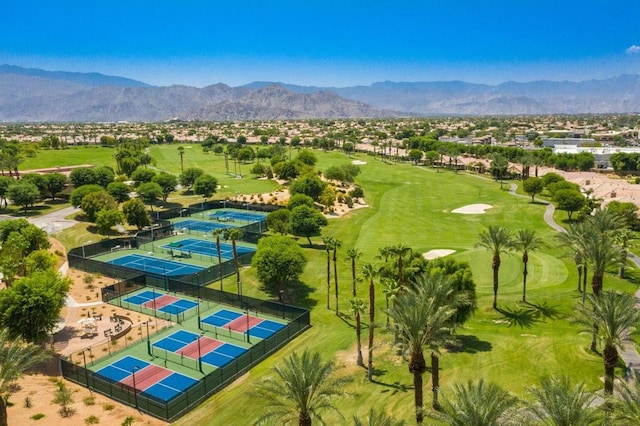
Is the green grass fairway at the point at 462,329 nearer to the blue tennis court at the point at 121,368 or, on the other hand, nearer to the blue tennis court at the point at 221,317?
the blue tennis court at the point at 221,317

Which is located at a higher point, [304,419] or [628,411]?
[628,411]

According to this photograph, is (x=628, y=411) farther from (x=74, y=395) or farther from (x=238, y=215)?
(x=238, y=215)

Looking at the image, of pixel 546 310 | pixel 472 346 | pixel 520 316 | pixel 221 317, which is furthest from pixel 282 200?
pixel 472 346

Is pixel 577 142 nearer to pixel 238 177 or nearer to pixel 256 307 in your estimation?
pixel 238 177

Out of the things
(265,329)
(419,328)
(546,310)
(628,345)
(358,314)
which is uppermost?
(419,328)

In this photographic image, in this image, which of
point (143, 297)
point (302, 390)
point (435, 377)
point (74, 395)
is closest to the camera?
point (302, 390)

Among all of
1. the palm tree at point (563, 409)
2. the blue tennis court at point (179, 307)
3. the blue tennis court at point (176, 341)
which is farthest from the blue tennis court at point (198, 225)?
the palm tree at point (563, 409)

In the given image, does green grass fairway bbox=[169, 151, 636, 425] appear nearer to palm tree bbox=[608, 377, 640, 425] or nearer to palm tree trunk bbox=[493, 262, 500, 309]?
palm tree trunk bbox=[493, 262, 500, 309]

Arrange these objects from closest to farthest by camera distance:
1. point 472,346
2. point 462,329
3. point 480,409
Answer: point 480,409
point 472,346
point 462,329

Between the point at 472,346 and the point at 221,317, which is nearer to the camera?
the point at 472,346
